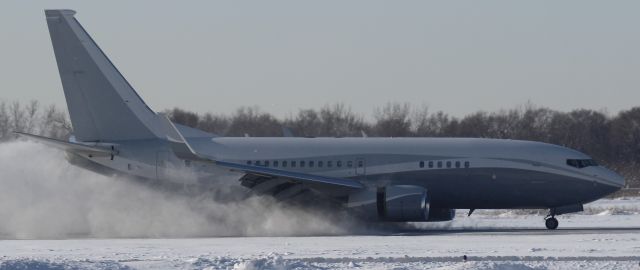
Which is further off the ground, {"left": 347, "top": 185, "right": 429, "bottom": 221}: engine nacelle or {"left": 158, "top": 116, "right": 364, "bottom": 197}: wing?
{"left": 158, "top": 116, "right": 364, "bottom": 197}: wing

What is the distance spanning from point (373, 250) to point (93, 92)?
1581 centimetres

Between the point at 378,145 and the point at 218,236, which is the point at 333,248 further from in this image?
the point at 378,145

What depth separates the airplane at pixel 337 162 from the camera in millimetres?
39531

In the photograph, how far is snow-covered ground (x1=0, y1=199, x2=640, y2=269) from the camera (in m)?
24.2

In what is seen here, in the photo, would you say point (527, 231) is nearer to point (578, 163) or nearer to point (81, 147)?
point (578, 163)

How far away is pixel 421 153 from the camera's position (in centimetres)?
4062

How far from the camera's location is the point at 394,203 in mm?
38906

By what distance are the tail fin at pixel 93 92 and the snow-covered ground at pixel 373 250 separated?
21.5ft

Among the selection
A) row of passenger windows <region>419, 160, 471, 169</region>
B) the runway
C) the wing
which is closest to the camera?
the runway

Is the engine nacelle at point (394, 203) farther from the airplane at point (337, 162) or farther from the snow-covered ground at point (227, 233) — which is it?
the snow-covered ground at point (227, 233)

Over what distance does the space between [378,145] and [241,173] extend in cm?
478

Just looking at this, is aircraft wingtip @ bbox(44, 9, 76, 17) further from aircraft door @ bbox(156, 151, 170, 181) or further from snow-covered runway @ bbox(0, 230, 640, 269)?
snow-covered runway @ bbox(0, 230, 640, 269)

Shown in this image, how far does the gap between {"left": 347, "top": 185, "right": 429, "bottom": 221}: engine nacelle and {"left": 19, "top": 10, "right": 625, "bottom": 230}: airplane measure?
32 millimetres

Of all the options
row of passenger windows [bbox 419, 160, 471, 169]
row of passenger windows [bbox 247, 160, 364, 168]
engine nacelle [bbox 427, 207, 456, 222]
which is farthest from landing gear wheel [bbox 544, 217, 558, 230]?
row of passenger windows [bbox 247, 160, 364, 168]
